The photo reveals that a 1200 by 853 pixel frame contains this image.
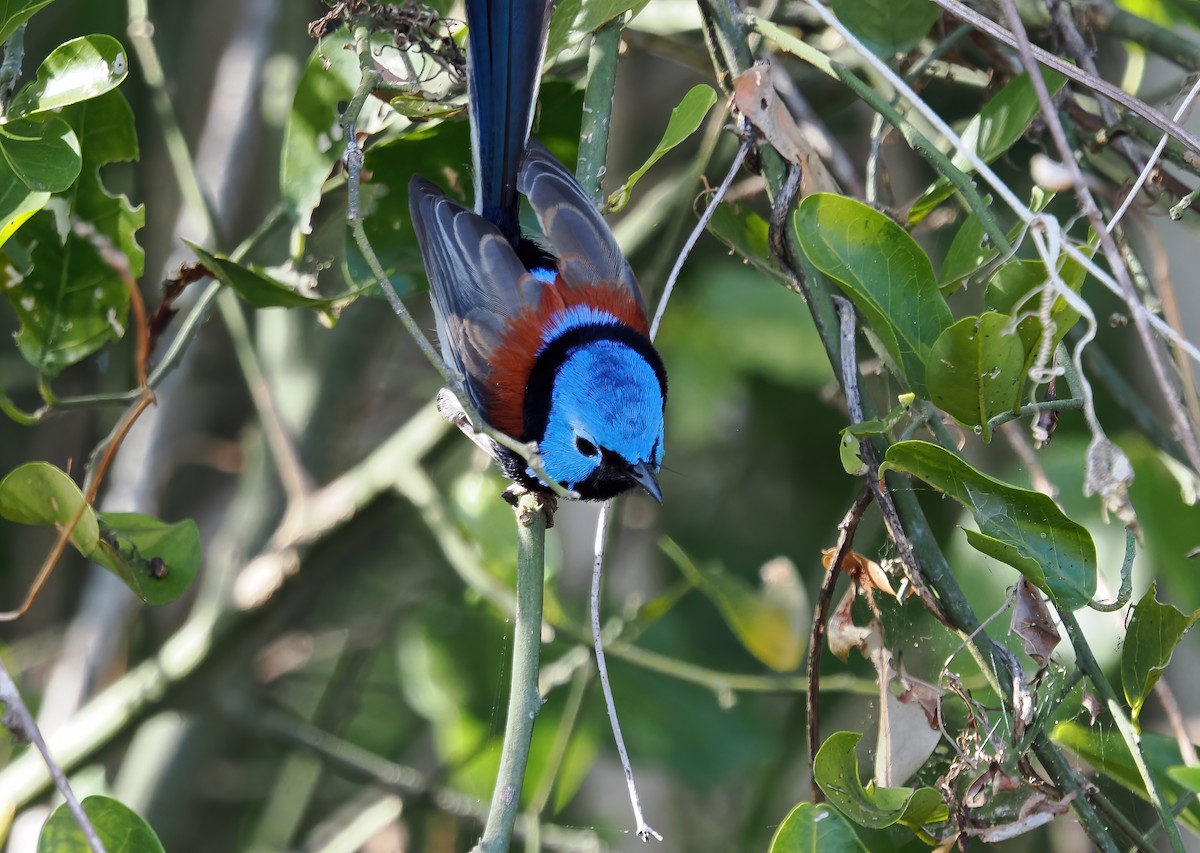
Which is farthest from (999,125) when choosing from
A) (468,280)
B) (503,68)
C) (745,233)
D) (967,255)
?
(468,280)

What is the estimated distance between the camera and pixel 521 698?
1357 mm

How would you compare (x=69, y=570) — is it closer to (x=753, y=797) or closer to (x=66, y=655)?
(x=66, y=655)

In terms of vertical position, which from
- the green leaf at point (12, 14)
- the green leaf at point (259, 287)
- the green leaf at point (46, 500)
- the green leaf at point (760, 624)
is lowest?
the green leaf at point (760, 624)

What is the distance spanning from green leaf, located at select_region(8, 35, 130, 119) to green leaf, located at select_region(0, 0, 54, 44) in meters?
0.06

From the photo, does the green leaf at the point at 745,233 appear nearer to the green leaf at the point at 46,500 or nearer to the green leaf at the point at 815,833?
the green leaf at the point at 815,833

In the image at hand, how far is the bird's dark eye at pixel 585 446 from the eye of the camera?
7.50 ft

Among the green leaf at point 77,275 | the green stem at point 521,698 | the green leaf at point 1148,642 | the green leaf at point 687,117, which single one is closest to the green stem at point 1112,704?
the green leaf at point 1148,642

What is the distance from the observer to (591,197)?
6.26 feet

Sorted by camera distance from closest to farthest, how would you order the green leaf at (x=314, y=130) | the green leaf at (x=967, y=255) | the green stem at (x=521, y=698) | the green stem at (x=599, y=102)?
1. the green stem at (x=521, y=698)
2. the green leaf at (x=967, y=255)
3. the green stem at (x=599, y=102)
4. the green leaf at (x=314, y=130)

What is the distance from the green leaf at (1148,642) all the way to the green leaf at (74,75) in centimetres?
143

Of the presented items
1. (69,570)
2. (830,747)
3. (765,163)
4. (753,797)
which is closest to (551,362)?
(765,163)

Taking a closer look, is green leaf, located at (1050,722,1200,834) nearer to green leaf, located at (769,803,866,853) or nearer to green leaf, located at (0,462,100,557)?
green leaf, located at (769,803,866,853)

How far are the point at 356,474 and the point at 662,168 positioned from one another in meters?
1.58

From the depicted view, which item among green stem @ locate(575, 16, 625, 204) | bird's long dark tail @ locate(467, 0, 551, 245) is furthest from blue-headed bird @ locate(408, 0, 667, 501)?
green stem @ locate(575, 16, 625, 204)
